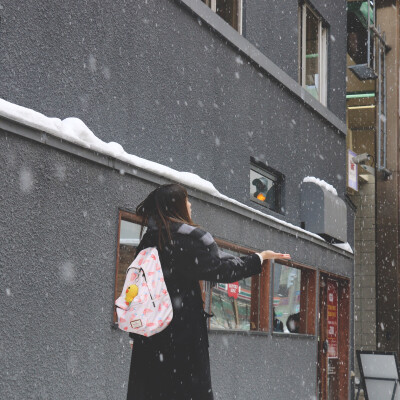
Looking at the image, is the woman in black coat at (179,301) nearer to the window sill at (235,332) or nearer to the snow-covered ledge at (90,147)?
the snow-covered ledge at (90,147)

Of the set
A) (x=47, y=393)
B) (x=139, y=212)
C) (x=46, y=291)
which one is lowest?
(x=47, y=393)

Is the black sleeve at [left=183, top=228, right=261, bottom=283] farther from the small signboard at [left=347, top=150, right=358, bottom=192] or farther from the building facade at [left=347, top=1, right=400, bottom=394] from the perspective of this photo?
the building facade at [left=347, top=1, right=400, bottom=394]

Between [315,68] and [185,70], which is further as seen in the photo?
[315,68]

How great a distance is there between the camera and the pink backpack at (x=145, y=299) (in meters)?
3.77

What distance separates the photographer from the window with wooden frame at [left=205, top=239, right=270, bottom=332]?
8000 millimetres

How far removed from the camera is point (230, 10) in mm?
8859

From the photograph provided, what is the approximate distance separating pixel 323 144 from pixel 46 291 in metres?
7.15

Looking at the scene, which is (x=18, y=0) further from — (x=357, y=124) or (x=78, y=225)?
(x=357, y=124)

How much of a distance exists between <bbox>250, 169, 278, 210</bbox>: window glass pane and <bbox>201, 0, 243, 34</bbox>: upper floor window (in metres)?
1.77

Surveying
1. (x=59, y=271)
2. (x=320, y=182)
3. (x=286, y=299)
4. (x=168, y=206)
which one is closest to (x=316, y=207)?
(x=320, y=182)

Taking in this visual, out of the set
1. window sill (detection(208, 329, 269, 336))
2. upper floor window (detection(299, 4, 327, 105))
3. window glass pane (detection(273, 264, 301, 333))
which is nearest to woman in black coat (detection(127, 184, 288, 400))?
window sill (detection(208, 329, 269, 336))

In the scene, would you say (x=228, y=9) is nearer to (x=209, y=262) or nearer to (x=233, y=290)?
(x=233, y=290)

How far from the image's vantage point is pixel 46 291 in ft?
17.0

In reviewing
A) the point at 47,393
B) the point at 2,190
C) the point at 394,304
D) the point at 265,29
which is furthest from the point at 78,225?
the point at 394,304
